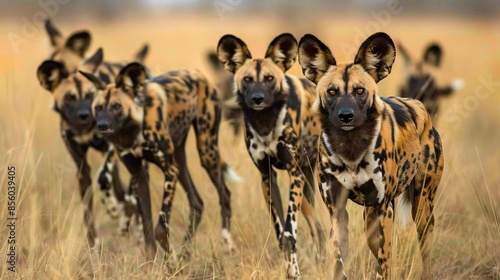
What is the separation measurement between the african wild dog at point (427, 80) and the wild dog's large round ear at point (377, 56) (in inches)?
163

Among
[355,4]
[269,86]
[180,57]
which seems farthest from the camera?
[355,4]

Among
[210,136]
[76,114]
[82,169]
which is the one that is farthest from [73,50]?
[210,136]

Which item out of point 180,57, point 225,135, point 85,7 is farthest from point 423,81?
point 85,7

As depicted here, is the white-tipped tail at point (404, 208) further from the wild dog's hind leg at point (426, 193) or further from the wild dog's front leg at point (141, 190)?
the wild dog's front leg at point (141, 190)

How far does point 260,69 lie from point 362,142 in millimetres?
1519

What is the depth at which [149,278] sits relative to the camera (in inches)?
213

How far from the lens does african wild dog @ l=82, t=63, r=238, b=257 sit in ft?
20.7

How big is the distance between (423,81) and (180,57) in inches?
345

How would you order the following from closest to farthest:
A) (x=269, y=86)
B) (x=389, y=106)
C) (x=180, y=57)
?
(x=389, y=106) < (x=269, y=86) < (x=180, y=57)

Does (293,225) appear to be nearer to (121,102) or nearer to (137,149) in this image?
(137,149)

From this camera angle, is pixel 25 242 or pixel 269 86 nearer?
pixel 269 86

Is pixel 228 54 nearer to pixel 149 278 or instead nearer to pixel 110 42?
pixel 149 278

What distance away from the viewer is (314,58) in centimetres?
488
